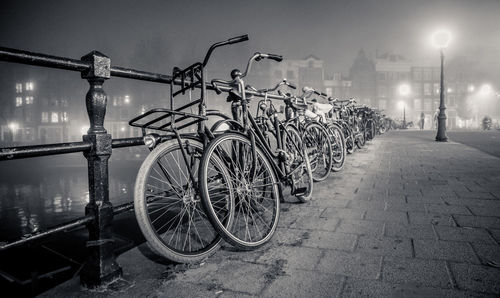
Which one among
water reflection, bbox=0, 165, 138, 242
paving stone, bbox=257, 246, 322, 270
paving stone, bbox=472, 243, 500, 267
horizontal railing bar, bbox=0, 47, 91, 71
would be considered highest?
horizontal railing bar, bbox=0, 47, 91, 71

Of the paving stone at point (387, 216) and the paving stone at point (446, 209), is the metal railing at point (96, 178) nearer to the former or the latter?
the paving stone at point (387, 216)

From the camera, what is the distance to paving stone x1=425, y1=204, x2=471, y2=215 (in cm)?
303

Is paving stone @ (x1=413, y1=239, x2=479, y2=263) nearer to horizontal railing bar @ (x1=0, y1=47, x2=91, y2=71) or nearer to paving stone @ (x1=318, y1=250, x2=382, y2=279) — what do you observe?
paving stone @ (x1=318, y1=250, x2=382, y2=279)

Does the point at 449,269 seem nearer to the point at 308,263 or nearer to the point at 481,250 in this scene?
the point at 481,250

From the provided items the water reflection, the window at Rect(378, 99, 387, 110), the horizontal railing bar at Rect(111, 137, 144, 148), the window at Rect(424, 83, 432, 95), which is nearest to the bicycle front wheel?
the horizontal railing bar at Rect(111, 137, 144, 148)

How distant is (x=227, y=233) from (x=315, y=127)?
10.6 feet

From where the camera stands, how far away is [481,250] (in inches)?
82.3

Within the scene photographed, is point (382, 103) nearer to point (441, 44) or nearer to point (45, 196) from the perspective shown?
point (441, 44)

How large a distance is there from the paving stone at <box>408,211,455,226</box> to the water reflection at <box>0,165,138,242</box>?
23505 mm

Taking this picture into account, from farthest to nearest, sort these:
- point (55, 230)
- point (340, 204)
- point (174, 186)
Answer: point (340, 204) → point (174, 186) → point (55, 230)

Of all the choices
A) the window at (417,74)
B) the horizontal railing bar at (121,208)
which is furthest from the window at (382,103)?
the horizontal railing bar at (121,208)

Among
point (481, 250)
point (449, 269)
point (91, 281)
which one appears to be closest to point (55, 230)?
point (91, 281)

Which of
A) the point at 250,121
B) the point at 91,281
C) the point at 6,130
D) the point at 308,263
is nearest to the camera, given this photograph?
the point at 91,281

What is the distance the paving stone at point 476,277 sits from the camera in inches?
63.2
